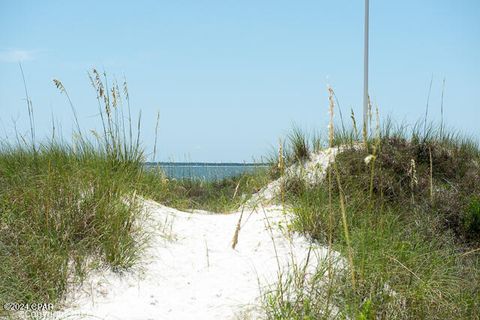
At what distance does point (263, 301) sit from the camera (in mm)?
4332

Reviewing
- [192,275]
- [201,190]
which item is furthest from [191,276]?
[201,190]

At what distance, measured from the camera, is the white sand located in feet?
14.4

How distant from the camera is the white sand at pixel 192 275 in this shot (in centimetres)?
438

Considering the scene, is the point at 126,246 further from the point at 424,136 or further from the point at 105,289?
the point at 424,136

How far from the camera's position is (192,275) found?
5.11 m

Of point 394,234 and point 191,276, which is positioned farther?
point 394,234

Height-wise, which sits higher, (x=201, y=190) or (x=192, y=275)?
(x=192, y=275)

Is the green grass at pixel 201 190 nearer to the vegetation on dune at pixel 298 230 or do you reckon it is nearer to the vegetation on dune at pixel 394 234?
the vegetation on dune at pixel 298 230

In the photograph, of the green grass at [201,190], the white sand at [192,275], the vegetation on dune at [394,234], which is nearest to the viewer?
the vegetation on dune at [394,234]

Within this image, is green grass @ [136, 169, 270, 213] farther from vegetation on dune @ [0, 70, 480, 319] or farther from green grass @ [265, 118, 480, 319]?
green grass @ [265, 118, 480, 319]

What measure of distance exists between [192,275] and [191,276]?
0.02 m

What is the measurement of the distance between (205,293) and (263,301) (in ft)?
2.12

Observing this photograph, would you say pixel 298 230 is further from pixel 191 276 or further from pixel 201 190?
pixel 201 190

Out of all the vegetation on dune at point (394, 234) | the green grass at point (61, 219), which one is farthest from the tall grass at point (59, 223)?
the vegetation on dune at point (394, 234)
